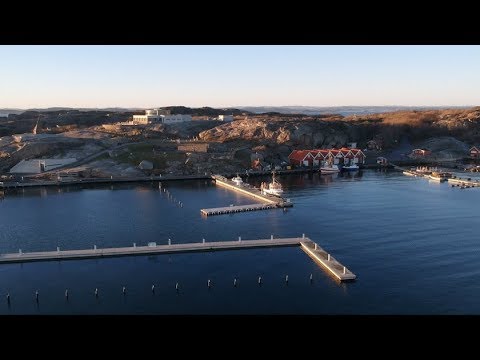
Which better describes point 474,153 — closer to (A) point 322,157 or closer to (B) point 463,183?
(B) point 463,183

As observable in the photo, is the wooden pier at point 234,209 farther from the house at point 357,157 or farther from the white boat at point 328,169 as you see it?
the house at point 357,157

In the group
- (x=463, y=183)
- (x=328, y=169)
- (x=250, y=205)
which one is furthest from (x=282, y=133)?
(x=250, y=205)

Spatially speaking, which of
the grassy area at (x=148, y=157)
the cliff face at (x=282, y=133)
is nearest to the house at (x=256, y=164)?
the cliff face at (x=282, y=133)

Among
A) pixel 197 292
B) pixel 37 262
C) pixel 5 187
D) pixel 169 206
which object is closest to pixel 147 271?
pixel 197 292

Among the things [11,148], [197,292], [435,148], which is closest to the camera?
[197,292]

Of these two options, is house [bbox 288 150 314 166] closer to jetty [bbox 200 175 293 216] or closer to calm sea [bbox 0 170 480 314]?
jetty [bbox 200 175 293 216]
